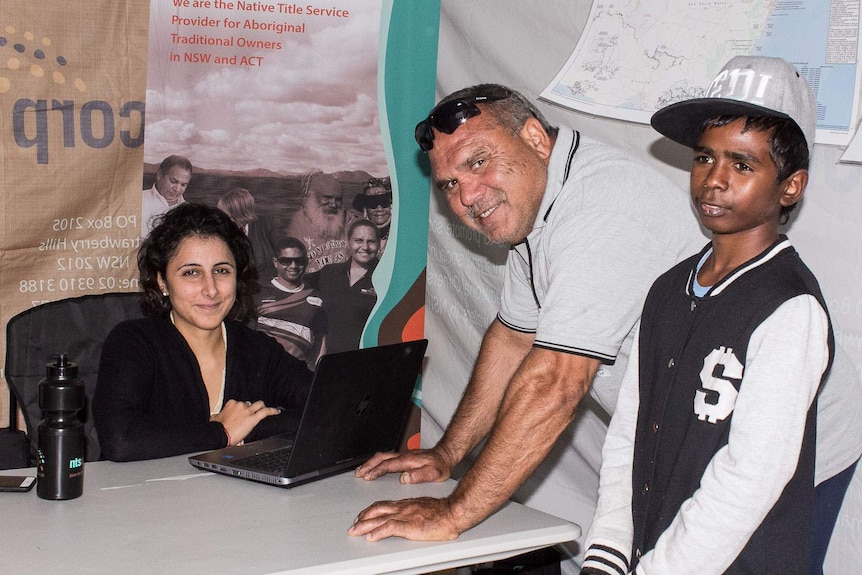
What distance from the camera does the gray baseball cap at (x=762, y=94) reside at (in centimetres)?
152

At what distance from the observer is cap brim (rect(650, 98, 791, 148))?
5.01 feet

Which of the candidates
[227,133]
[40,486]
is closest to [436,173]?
[40,486]

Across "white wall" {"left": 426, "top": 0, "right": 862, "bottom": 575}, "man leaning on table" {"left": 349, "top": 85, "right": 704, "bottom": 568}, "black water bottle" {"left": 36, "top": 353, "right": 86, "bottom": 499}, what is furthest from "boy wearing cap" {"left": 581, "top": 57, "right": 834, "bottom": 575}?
"black water bottle" {"left": 36, "top": 353, "right": 86, "bottom": 499}

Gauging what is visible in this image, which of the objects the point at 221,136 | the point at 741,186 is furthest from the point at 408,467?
the point at 221,136

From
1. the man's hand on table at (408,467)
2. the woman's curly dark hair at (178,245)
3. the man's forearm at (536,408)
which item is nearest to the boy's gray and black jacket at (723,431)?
the man's forearm at (536,408)

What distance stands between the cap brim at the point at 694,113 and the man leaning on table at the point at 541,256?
198 mm

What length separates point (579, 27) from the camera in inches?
105

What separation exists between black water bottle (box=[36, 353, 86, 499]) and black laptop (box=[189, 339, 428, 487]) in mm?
314

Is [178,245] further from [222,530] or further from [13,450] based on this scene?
[222,530]

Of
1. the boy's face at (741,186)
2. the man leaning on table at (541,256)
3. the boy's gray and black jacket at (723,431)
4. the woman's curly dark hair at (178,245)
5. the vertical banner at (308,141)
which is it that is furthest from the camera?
the vertical banner at (308,141)

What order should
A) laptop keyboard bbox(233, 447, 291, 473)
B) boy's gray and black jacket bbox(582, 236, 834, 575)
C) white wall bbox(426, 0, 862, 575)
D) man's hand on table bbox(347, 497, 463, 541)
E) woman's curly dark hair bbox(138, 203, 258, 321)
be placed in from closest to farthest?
boy's gray and black jacket bbox(582, 236, 834, 575)
man's hand on table bbox(347, 497, 463, 541)
laptop keyboard bbox(233, 447, 291, 473)
white wall bbox(426, 0, 862, 575)
woman's curly dark hair bbox(138, 203, 258, 321)

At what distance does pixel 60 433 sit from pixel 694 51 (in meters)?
1.71

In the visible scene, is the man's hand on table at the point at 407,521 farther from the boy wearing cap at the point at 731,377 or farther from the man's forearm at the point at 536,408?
the boy wearing cap at the point at 731,377

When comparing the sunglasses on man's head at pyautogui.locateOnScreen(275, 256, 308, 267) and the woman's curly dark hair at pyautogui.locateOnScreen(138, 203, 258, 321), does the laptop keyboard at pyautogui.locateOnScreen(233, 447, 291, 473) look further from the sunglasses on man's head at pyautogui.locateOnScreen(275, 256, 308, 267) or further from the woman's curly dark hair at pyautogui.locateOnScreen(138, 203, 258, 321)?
the sunglasses on man's head at pyautogui.locateOnScreen(275, 256, 308, 267)
